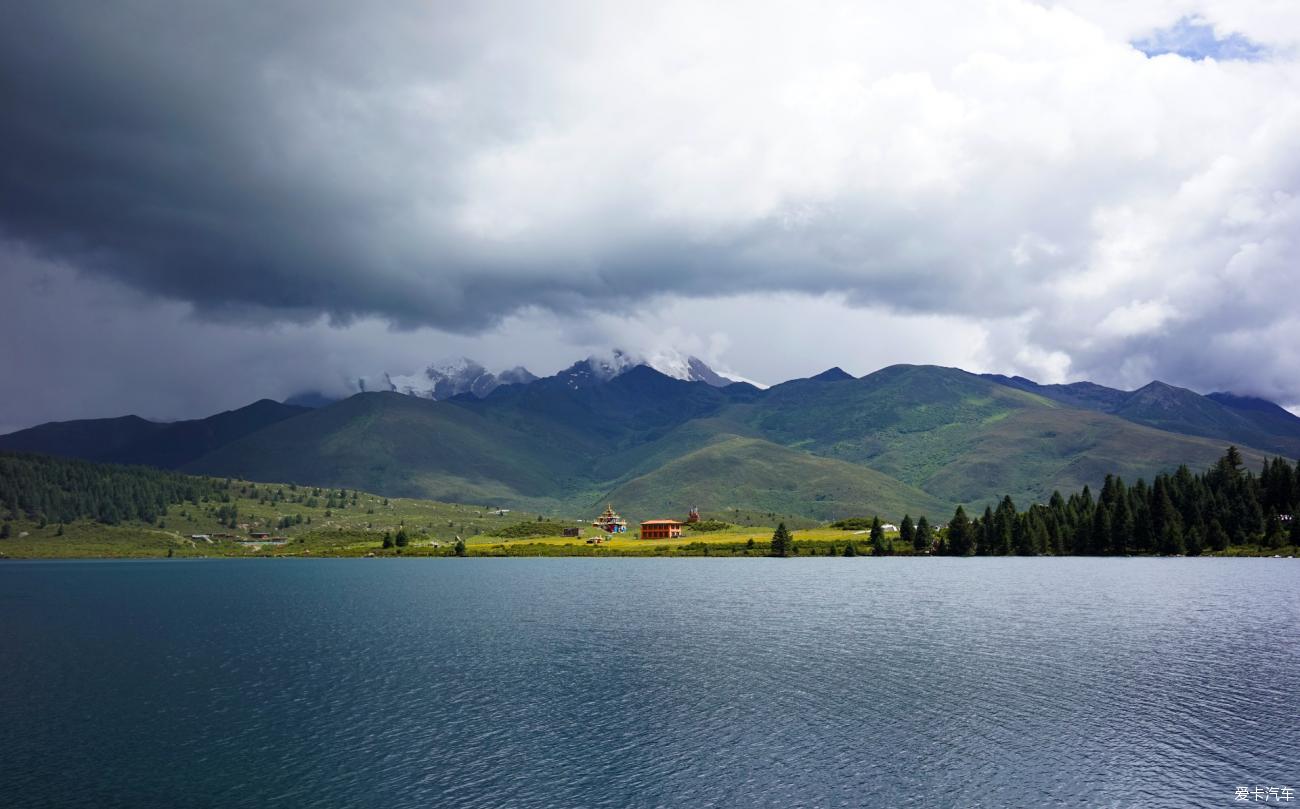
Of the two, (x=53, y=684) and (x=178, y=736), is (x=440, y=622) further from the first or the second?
(x=178, y=736)

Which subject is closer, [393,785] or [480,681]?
[393,785]

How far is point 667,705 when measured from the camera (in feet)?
201

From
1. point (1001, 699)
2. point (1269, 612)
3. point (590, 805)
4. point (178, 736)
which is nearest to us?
point (590, 805)

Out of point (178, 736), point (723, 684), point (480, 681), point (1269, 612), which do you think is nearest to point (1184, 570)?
point (1269, 612)

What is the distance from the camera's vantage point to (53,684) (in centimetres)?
7056

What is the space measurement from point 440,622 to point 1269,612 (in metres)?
108

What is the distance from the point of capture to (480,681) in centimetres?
7062

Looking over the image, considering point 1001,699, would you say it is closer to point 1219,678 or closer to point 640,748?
point 1219,678

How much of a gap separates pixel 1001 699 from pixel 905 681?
332 inches

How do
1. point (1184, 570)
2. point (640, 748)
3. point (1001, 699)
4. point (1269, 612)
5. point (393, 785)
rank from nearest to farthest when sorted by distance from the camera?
point (393, 785)
point (640, 748)
point (1001, 699)
point (1269, 612)
point (1184, 570)

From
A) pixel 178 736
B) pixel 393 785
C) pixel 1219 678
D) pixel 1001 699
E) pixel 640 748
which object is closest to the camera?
pixel 393 785

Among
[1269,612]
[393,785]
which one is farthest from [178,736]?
[1269,612]

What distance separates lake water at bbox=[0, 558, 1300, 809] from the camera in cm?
4394

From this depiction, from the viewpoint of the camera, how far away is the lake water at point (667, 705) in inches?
1730
